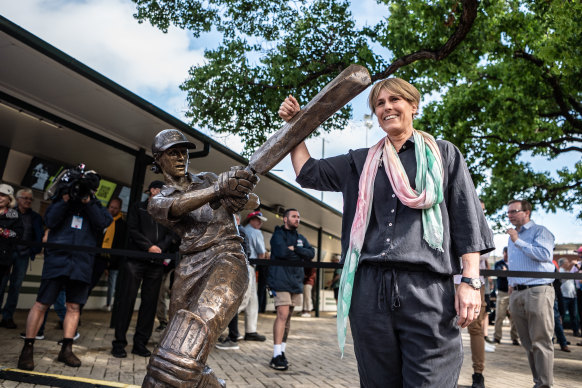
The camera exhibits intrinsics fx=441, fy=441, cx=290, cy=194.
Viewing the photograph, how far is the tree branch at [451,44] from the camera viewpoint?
789cm

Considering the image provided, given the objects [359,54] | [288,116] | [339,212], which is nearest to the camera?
[288,116]

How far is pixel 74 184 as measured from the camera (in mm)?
5312

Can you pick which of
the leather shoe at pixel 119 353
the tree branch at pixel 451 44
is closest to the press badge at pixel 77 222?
the leather shoe at pixel 119 353

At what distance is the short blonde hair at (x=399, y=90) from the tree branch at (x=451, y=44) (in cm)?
674

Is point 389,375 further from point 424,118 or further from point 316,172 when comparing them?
point 424,118

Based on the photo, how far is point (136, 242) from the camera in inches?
252

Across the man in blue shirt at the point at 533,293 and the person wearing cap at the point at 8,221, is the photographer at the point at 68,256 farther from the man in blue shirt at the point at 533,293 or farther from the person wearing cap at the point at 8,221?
the man in blue shirt at the point at 533,293

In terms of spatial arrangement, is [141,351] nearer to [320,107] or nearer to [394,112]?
[320,107]

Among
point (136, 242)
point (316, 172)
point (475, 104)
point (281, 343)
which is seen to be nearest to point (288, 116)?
point (316, 172)

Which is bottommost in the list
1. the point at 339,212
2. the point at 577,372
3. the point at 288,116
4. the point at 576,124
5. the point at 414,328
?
the point at 577,372

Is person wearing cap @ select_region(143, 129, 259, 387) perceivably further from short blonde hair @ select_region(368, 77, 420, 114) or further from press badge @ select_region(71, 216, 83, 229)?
press badge @ select_region(71, 216, 83, 229)

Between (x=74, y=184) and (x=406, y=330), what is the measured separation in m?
4.66

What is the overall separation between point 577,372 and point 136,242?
23.4 ft

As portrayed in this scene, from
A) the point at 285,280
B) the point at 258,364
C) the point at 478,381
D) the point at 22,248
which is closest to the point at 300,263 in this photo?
the point at 285,280
